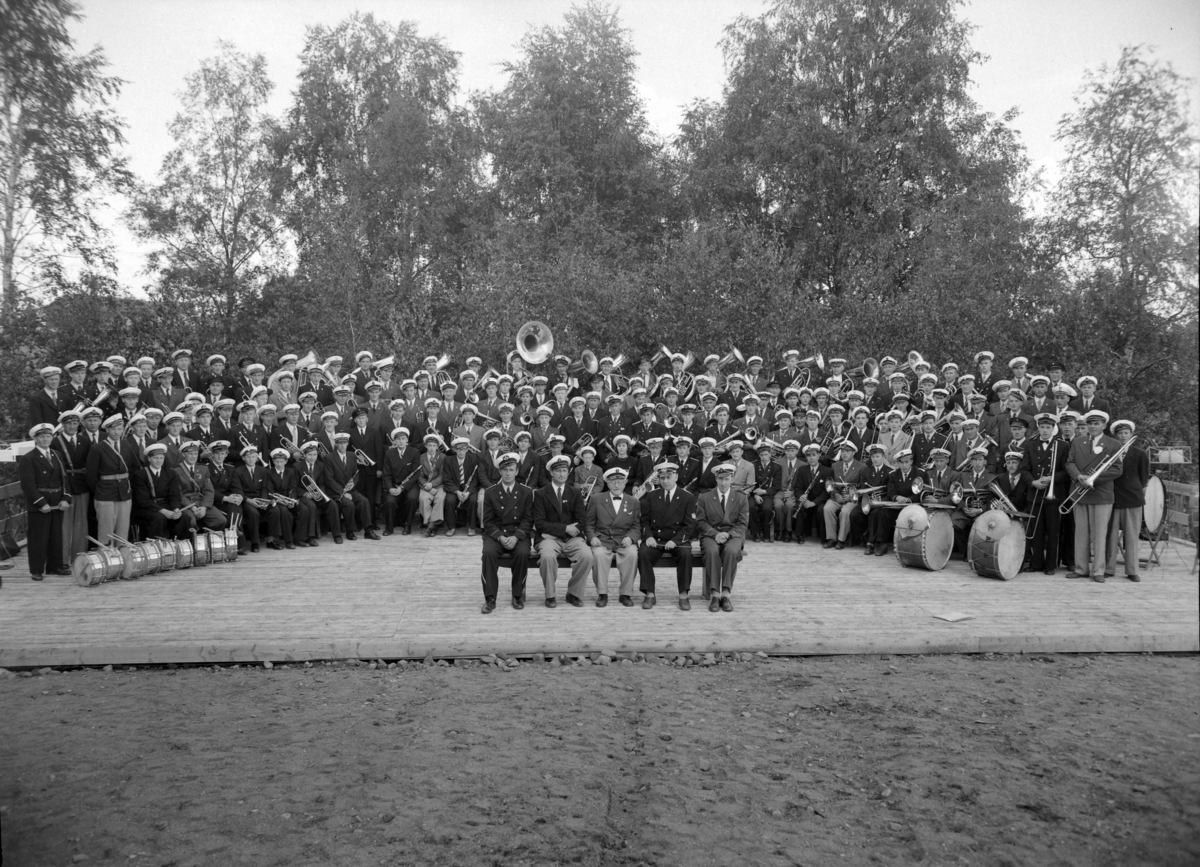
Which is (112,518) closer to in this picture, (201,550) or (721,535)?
(201,550)

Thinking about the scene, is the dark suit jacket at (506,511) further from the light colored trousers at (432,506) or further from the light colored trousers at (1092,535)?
the light colored trousers at (1092,535)

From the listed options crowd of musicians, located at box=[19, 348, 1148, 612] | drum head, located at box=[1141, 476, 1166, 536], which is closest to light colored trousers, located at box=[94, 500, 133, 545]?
crowd of musicians, located at box=[19, 348, 1148, 612]

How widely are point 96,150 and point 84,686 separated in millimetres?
4027

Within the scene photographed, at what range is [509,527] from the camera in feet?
31.0

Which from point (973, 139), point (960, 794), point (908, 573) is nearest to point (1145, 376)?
point (908, 573)

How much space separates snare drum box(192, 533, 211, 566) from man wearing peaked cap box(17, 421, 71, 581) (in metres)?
1.39

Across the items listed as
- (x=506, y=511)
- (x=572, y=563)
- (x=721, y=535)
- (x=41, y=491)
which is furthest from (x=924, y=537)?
(x=41, y=491)

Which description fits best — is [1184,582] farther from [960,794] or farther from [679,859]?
[679,859]

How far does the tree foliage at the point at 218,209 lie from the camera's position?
19.9 meters

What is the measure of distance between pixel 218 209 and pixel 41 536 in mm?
12698

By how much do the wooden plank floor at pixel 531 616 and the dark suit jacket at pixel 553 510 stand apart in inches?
28.3

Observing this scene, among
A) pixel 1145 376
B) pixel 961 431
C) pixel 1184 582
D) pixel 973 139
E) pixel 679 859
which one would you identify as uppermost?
pixel 973 139

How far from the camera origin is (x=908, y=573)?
11.1m

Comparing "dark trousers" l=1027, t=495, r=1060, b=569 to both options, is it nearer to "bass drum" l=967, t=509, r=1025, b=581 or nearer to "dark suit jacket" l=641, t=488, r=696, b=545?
"bass drum" l=967, t=509, r=1025, b=581
